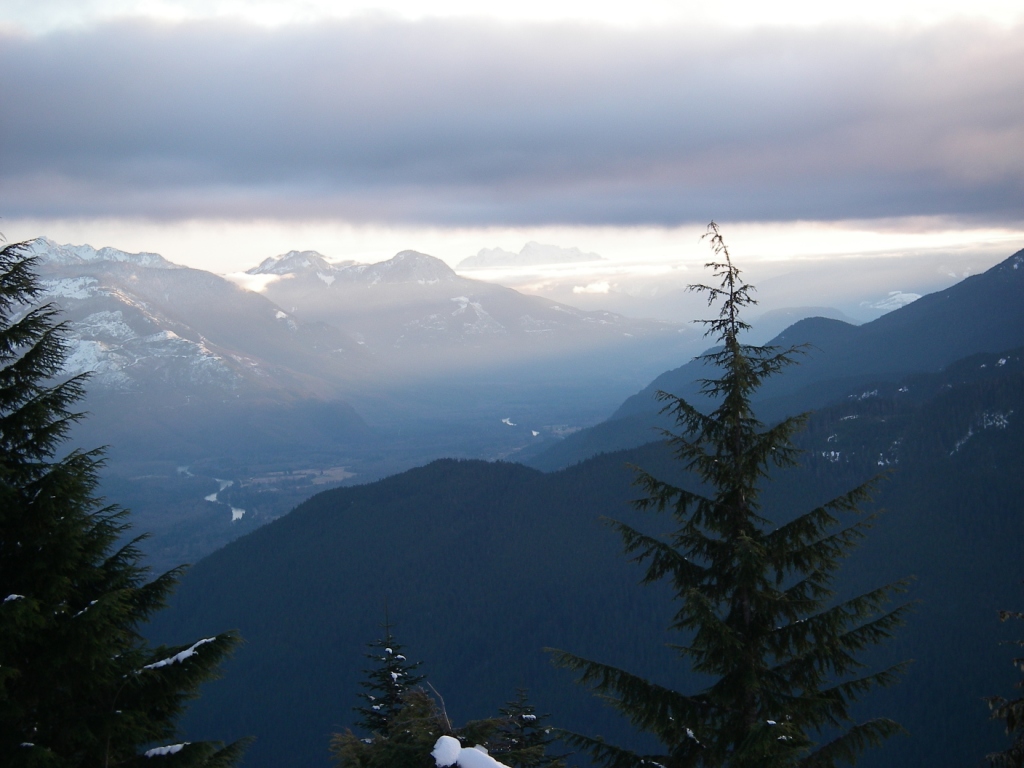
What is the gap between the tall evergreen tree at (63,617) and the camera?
12930mm

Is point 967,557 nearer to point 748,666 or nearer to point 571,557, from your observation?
point 571,557

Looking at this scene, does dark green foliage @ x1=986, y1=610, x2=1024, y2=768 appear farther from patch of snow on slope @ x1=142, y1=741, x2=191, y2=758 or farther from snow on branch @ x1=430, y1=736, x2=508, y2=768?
patch of snow on slope @ x1=142, y1=741, x2=191, y2=758

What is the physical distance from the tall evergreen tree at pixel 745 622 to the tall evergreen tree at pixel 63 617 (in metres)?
8.41

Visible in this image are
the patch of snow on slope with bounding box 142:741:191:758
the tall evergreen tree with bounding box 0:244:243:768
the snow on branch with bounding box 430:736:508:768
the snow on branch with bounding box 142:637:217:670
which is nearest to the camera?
the snow on branch with bounding box 430:736:508:768

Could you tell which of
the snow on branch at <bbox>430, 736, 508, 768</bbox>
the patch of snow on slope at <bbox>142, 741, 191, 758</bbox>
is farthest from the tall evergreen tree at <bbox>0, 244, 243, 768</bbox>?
the snow on branch at <bbox>430, 736, 508, 768</bbox>

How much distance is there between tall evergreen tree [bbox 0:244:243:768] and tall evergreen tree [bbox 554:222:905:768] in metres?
8.41

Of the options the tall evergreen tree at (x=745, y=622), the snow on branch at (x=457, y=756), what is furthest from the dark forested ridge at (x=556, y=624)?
the snow on branch at (x=457, y=756)

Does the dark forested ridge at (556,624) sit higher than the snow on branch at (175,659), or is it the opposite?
the snow on branch at (175,659)

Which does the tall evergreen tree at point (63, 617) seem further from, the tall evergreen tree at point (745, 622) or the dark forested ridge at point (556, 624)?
the dark forested ridge at point (556, 624)

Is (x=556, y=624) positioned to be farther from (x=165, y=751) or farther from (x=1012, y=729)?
(x=165, y=751)

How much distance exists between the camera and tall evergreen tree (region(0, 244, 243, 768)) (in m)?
12.9

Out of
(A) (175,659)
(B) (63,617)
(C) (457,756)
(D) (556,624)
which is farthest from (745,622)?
(D) (556,624)

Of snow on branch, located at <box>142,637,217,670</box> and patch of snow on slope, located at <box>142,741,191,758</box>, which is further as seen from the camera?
snow on branch, located at <box>142,637,217,670</box>

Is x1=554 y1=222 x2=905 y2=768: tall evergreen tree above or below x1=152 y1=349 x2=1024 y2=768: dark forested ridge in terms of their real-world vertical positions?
above
